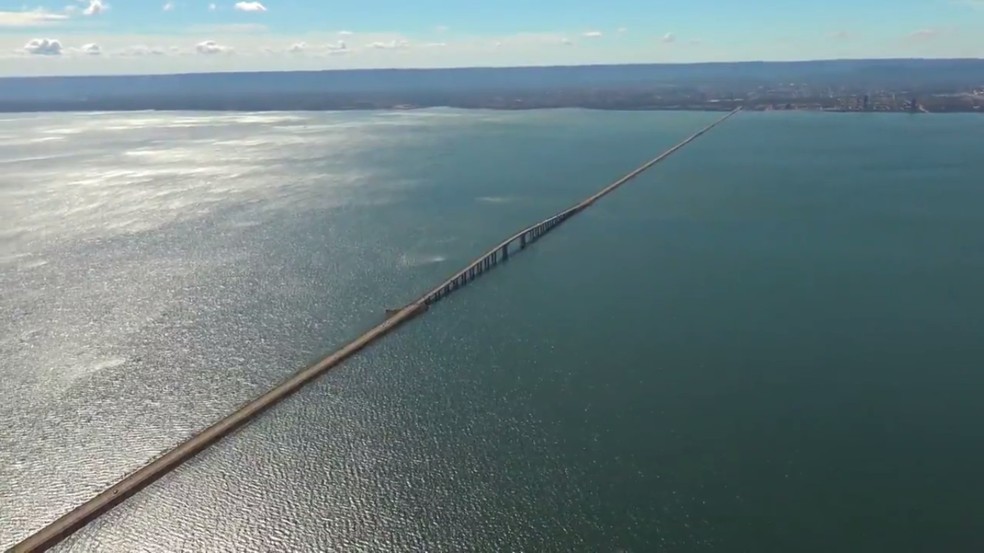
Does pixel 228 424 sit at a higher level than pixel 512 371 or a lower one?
lower

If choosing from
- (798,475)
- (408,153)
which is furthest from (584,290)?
(408,153)

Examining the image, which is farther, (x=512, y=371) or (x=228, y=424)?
(x=512, y=371)

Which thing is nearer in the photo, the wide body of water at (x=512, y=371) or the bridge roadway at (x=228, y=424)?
the bridge roadway at (x=228, y=424)

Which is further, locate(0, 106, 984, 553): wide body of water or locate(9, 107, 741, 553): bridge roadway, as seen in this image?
locate(0, 106, 984, 553): wide body of water

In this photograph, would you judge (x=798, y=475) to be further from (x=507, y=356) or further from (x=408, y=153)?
(x=408, y=153)

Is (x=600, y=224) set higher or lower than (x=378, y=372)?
higher
